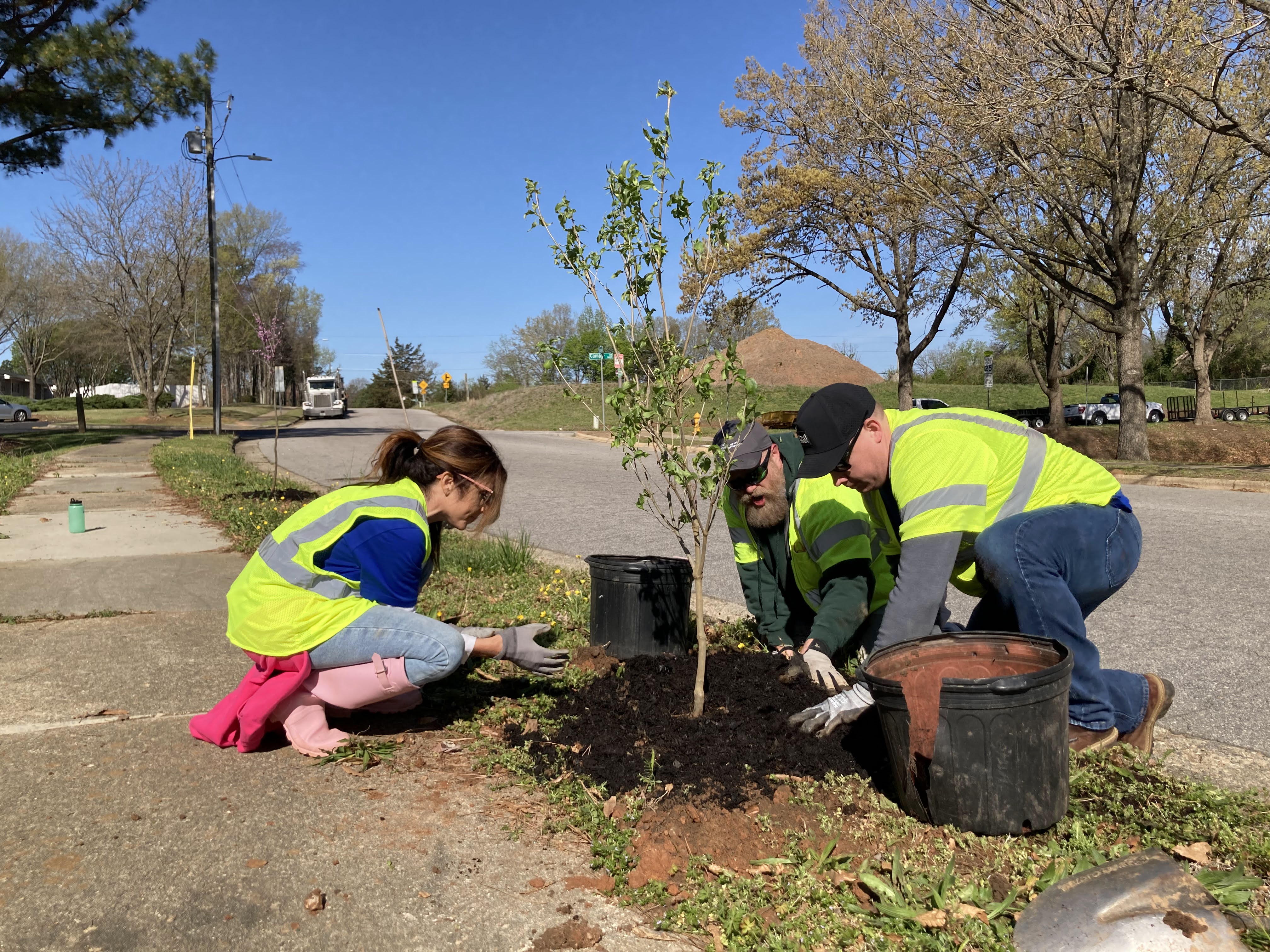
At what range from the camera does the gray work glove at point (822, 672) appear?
3.38m

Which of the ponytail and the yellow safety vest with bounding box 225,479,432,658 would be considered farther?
the ponytail

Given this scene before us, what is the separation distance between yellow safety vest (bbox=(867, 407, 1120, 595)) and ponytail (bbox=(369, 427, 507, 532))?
1430 millimetres

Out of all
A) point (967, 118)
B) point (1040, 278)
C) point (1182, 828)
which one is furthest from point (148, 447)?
point (1182, 828)

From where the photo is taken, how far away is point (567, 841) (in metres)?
2.56

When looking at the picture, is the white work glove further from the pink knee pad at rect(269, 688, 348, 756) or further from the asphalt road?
the pink knee pad at rect(269, 688, 348, 756)

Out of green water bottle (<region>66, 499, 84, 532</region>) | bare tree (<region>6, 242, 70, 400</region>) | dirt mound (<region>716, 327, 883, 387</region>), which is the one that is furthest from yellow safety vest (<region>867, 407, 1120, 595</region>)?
bare tree (<region>6, 242, 70, 400</region>)

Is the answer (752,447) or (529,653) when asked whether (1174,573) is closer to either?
(752,447)

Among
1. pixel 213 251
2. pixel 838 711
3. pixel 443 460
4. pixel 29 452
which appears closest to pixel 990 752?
pixel 838 711

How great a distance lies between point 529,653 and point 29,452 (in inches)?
715

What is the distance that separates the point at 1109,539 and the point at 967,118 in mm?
13491

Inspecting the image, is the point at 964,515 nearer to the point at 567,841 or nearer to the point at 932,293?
the point at 567,841

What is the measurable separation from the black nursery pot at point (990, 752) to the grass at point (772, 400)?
35.0m

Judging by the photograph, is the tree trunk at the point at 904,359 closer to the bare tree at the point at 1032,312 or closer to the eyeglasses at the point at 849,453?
the bare tree at the point at 1032,312

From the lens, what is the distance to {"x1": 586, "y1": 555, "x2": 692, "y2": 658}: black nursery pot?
3.99m
